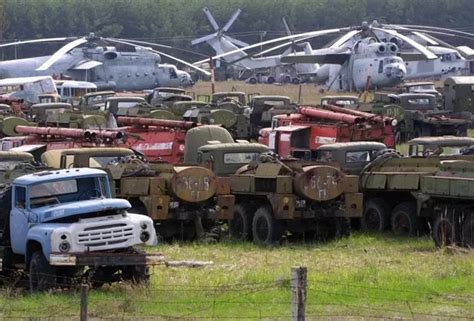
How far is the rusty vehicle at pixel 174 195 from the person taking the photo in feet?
78.0

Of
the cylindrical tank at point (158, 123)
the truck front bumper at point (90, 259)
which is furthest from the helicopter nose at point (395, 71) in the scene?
the truck front bumper at point (90, 259)

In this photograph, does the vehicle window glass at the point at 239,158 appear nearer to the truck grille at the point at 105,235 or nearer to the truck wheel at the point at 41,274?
the truck grille at the point at 105,235

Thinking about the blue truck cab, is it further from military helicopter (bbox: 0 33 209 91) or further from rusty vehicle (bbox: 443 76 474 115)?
military helicopter (bbox: 0 33 209 91)

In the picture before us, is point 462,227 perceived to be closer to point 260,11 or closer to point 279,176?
point 279,176

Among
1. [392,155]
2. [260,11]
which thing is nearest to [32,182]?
[392,155]

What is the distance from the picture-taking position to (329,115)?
36.3 m

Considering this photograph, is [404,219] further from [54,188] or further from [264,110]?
[264,110]

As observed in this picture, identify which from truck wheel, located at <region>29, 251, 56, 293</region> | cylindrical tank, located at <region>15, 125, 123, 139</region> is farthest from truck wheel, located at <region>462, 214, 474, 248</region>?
cylindrical tank, located at <region>15, 125, 123, 139</region>

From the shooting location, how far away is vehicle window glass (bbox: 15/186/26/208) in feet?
61.0

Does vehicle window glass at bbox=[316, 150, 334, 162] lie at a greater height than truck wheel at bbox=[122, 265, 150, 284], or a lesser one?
greater

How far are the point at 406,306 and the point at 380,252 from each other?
6.39 metres

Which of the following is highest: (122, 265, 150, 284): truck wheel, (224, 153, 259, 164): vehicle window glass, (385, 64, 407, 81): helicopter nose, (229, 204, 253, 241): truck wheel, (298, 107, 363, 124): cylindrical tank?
(385, 64, 407, 81): helicopter nose

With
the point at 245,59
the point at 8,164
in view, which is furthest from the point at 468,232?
the point at 245,59

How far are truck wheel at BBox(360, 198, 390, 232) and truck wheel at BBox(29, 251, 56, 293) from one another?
909 centimetres
